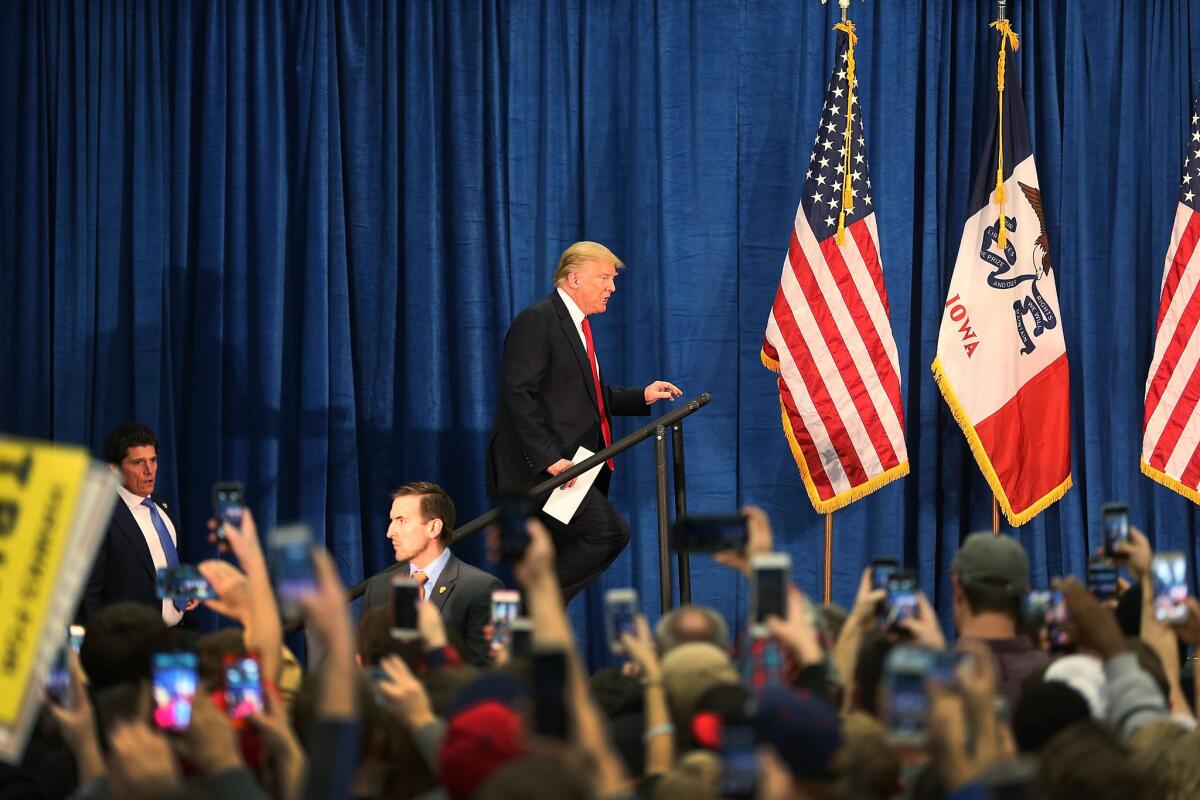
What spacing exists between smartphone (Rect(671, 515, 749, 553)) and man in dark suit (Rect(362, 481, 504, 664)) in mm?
2470

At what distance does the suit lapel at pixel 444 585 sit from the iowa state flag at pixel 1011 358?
2.44 meters

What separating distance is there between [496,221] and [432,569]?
226 centimetres

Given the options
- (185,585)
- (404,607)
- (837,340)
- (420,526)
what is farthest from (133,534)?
(404,607)

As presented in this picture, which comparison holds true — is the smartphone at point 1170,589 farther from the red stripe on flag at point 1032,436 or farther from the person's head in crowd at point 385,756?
the red stripe on flag at point 1032,436

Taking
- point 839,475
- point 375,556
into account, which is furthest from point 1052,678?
point 375,556

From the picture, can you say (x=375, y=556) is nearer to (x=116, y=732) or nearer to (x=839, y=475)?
(x=839, y=475)

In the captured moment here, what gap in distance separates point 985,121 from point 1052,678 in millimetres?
4940

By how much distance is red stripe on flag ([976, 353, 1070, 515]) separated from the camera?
669cm

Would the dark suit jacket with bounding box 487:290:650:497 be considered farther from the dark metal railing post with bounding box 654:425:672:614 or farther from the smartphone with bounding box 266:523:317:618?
the smartphone with bounding box 266:523:317:618

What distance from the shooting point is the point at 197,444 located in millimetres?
6910

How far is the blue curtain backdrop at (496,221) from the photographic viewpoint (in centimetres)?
695

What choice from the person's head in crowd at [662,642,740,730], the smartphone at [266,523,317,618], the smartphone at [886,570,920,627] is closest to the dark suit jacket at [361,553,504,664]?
the smartphone at [886,570,920,627]

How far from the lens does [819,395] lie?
261 inches

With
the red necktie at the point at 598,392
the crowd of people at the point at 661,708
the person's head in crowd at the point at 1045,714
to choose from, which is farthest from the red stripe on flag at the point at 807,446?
the person's head in crowd at the point at 1045,714
